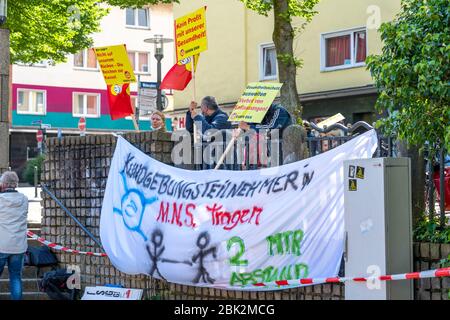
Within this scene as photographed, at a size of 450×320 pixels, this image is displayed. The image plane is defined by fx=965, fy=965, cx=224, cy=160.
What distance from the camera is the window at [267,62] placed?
111 feet

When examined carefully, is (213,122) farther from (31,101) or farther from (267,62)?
(31,101)

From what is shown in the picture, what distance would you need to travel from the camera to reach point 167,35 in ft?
193

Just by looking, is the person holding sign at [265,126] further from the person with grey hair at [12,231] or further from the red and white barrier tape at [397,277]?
the person with grey hair at [12,231]

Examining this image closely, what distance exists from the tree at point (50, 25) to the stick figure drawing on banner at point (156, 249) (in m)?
12.0

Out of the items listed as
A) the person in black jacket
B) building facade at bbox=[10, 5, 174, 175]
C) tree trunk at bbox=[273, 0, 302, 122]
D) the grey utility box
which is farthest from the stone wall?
building facade at bbox=[10, 5, 174, 175]

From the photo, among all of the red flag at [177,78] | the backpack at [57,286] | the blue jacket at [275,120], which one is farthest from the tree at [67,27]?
the blue jacket at [275,120]

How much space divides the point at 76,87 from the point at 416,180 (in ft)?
157

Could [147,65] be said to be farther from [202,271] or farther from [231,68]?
[202,271]

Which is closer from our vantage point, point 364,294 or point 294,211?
point 364,294

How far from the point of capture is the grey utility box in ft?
27.3

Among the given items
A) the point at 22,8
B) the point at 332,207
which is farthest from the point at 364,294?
the point at 22,8

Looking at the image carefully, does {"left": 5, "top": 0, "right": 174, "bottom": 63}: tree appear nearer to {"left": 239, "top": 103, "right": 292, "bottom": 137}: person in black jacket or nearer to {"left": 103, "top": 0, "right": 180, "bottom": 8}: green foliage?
{"left": 103, "top": 0, "right": 180, "bottom": 8}: green foliage

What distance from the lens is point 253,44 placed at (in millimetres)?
34594

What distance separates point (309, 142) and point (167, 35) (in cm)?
4965
